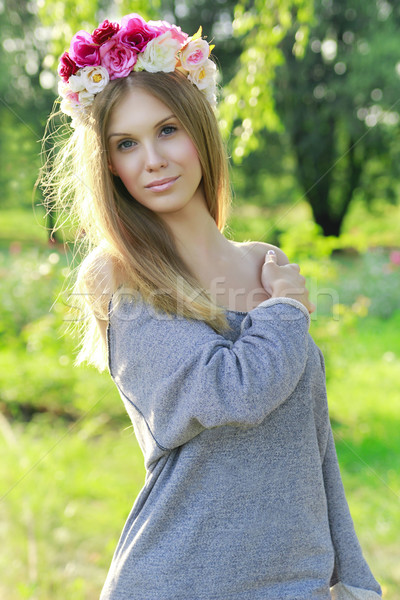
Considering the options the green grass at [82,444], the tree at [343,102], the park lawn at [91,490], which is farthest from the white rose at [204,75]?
the tree at [343,102]

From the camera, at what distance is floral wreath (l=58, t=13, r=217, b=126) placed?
1327 millimetres

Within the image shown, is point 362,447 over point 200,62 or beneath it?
beneath

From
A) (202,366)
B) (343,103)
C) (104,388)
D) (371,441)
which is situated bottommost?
(371,441)

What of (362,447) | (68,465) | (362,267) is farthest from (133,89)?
(362,267)

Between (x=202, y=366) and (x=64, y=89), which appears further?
(x=64, y=89)

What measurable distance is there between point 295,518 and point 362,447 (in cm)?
289

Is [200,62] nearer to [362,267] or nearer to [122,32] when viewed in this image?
[122,32]

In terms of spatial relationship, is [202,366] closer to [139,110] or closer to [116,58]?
[139,110]

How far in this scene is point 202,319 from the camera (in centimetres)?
125

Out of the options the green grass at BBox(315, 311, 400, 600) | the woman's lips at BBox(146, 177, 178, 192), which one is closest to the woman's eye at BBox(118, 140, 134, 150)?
the woman's lips at BBox(146, 177, 178, 192)

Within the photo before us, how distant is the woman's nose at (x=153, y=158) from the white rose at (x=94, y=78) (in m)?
0.18

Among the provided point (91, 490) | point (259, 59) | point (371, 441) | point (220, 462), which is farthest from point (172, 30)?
point (371, 441)

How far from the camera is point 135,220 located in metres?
1.39

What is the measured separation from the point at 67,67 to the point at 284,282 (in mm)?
713
